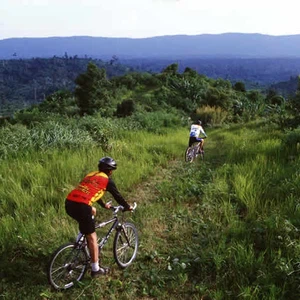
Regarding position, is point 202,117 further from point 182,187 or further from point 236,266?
point 236,266

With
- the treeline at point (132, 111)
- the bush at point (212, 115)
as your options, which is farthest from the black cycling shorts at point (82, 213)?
the bush at point (212, 115)

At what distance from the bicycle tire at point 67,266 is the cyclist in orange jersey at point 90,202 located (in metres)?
0.19

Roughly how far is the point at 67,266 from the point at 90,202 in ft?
2.85

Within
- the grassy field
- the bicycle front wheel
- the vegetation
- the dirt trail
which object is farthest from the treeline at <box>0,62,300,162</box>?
the bicycle front wheel

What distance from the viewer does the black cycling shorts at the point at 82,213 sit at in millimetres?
3811

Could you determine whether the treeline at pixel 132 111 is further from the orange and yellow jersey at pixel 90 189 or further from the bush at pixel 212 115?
the orange and yellow jersey at pixel 90 189

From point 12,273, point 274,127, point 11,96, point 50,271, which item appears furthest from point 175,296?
point 11,96

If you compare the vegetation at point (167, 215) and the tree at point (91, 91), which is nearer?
the vegetation at point (167, 215)

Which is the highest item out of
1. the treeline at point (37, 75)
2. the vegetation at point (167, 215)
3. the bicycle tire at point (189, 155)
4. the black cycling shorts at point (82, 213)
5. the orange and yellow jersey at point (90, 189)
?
the orange and yellow jersey at point (90, 189)

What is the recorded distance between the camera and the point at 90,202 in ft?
12.7

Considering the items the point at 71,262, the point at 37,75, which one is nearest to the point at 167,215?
the point at 71,262

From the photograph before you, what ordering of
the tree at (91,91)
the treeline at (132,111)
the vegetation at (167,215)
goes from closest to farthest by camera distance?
1. the vegetation at (167,215)
2. the treeline at (132,111)
3. the tree at (91,91)

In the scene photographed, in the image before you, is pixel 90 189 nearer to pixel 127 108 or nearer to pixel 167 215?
pixel 167 215

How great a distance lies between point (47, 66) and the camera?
162375 millimetres
